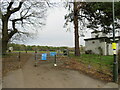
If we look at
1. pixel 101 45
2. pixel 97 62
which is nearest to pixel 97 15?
pixel 97 62

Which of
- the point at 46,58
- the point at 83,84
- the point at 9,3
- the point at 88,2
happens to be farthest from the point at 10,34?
the point at 83,84

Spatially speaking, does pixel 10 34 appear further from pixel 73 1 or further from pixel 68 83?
pixel 68 83

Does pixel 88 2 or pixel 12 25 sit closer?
pixel 88 2

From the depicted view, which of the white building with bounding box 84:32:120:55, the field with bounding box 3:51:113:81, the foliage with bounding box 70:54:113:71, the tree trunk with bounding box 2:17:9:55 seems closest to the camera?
the field with bounding box 3:51:113:81

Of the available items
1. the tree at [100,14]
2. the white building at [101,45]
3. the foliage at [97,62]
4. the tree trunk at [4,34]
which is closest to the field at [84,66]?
the foliage at [97,62]

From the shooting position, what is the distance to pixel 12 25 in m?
15.5

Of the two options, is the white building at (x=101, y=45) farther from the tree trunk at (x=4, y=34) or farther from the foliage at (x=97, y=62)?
the tree trunk at (x=4, y=34)

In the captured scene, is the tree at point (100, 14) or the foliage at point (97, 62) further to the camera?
the tree at point (100, 14)

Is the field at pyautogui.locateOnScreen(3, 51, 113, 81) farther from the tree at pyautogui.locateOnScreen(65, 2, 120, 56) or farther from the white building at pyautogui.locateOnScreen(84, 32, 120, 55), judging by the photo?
the white building at pyautogui.locateOnScreen(84, 32, 120, 55)

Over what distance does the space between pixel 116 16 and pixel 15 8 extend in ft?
45.0

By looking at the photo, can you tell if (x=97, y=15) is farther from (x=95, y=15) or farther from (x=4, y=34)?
(x=4, y=34)

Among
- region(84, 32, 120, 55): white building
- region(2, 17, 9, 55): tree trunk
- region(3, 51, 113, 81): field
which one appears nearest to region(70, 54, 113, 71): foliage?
region(3, 51, 113, 81): field

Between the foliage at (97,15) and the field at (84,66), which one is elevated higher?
the foliage at (97,15)

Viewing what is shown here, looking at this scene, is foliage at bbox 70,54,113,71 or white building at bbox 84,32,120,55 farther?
white building at bbox 84,32,120,55
